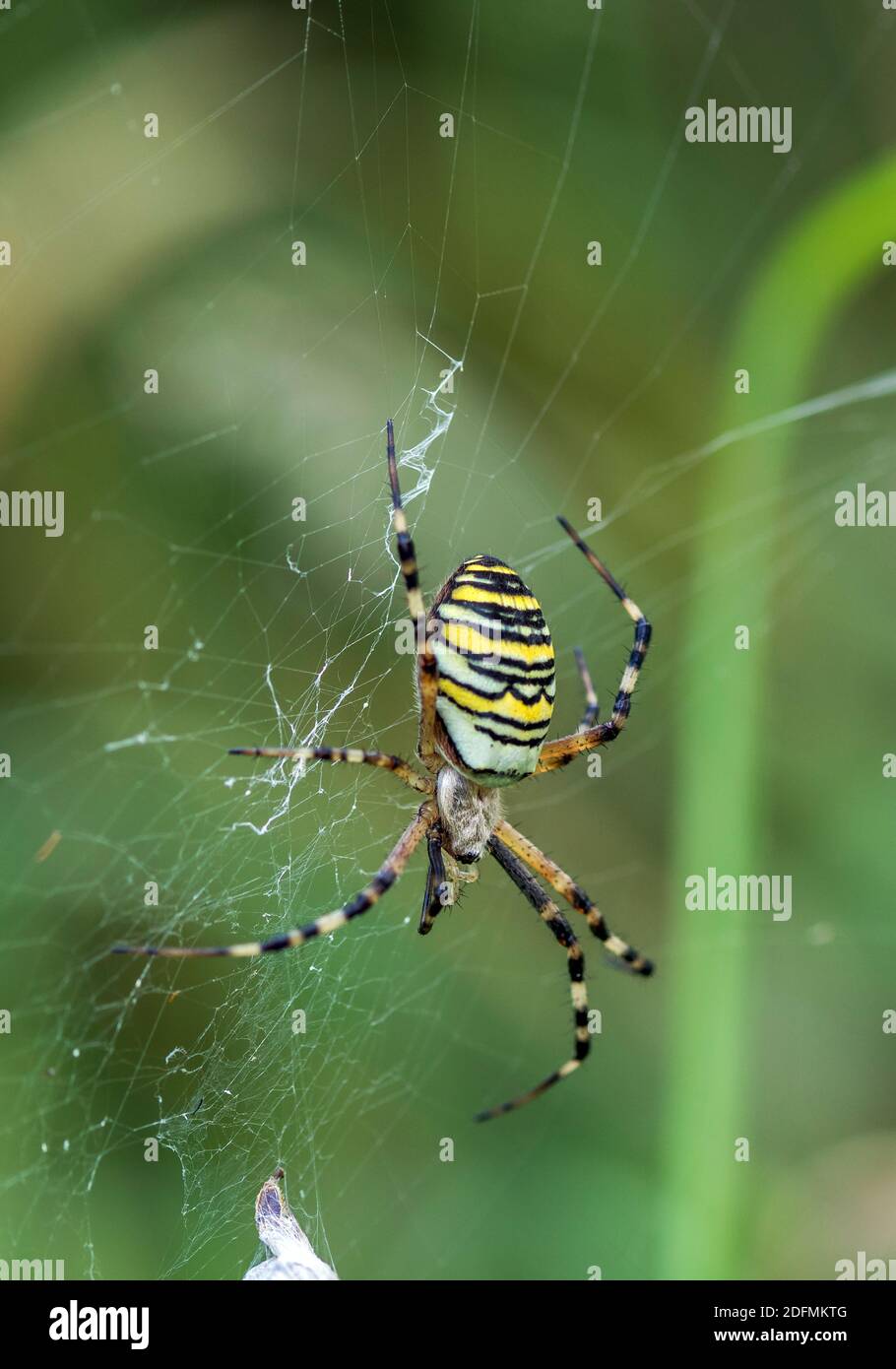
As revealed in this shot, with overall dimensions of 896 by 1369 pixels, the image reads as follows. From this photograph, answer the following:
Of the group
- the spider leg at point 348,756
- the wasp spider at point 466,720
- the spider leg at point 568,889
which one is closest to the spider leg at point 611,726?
the wasp spider at point 466,720

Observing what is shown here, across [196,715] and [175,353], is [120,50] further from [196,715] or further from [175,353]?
[196,715]

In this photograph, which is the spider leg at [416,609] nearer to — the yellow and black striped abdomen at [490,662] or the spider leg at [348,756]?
the yellow and black striped abdomen at [490,662]

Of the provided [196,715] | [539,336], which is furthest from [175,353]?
[539,336]

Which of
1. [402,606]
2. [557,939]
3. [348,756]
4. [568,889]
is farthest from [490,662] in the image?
[557,939]

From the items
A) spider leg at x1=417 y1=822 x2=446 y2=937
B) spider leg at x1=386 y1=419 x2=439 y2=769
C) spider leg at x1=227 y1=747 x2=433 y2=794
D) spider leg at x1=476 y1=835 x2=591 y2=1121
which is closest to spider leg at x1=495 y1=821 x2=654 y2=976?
spider leg at x1=476 y1=835 x2=591 y2=1121

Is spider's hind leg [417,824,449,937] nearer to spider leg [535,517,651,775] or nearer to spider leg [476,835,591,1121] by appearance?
spider leg [476,835,591,1121]

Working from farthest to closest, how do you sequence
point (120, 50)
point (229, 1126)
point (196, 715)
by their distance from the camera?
point (196, 715) → point (120, 50) → point (229, 1126)
